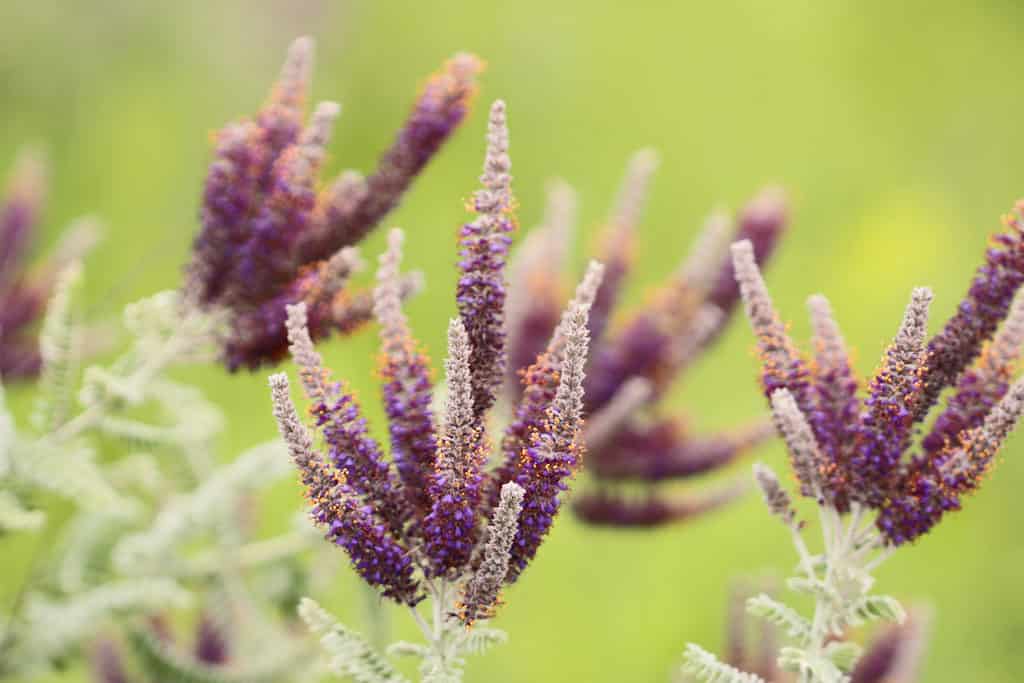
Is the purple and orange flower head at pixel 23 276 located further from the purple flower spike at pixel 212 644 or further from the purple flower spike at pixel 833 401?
the purple flower spike at pixel 833 401

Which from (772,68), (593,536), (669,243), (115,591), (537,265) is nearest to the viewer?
(115,591)

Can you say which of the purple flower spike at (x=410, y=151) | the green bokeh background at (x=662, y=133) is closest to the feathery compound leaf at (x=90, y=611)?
the purple flower spike at (x=410, y=151)

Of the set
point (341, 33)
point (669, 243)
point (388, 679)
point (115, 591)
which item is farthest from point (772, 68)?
point (388, 679)

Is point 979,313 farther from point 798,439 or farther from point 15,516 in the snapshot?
point 15,516

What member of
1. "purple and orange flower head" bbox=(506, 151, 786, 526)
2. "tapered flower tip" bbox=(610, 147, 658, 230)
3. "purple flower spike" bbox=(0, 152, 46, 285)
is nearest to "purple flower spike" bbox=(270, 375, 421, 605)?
"purple and orange flower head" bbox=(506, 151, 786, 526)

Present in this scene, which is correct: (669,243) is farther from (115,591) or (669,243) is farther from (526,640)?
(115,591)

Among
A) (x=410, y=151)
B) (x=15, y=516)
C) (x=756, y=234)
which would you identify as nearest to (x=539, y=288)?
(x=756, y=234)
